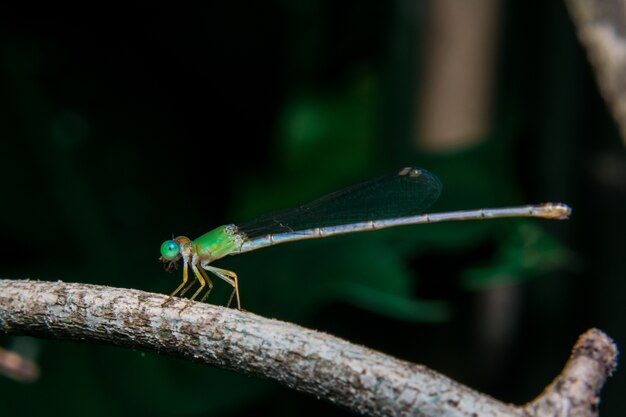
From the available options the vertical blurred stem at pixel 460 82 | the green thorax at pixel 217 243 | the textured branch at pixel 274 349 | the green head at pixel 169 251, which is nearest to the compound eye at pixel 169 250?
the green head at pixel 169 251

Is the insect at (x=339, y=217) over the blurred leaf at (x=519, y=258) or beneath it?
over

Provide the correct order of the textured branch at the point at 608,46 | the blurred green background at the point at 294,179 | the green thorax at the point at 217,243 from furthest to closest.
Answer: the blurred green background at the point at 294,179 → the green thorax at the point at 217,243 → the textured branch at the point at 608,46

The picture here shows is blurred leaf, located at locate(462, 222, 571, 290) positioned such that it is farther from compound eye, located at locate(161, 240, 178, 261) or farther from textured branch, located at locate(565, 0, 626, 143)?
compound eye, located at locate(161, 240, 178, 261)

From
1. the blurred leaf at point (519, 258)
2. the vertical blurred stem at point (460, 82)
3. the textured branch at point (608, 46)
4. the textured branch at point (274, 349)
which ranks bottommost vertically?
the textured branch at point (274, 349)

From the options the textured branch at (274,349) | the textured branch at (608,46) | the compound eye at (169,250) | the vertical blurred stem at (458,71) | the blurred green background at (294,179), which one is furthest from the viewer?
the vertical blurred stem at (458,71)

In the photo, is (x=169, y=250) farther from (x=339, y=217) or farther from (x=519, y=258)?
(x=519, y=258)

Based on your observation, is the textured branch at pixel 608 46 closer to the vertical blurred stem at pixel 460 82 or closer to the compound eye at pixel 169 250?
the vertical blurred stem at pixel 460 82

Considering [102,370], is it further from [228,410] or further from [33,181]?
[33,181]
